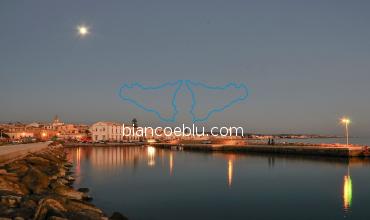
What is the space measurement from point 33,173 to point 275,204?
52.1 ft

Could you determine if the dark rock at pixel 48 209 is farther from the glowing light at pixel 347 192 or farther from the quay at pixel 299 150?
the quay at pixel 299 150

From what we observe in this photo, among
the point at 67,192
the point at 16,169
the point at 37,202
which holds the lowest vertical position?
the point at 67,192

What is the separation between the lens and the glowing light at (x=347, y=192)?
2390 centimetres

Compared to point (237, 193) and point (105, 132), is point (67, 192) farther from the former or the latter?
point (105, 132)

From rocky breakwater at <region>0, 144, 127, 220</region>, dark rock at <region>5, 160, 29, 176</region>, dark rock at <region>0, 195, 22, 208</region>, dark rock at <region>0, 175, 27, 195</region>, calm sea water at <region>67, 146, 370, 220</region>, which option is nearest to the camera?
rocky breakwater at <region>0, 144, 127, 220</region>

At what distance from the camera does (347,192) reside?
28797mm

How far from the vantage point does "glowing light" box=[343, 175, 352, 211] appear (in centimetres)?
2390

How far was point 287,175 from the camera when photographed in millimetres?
39375

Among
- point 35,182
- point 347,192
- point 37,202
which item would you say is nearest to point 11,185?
point 35,182

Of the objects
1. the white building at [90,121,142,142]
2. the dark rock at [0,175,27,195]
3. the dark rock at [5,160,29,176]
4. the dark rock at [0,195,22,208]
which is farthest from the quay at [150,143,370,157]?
the white building at [90,121,142,142]

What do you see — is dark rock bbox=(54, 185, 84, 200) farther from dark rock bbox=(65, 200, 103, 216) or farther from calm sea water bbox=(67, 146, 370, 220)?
dark rock bbox=(65, 200, 103, 216)

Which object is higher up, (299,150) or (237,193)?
(299,150)

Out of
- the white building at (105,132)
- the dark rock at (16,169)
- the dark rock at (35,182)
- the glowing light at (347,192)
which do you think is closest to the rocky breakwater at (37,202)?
the dark rock at (35,182)

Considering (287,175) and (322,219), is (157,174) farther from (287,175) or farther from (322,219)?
(322,219)
